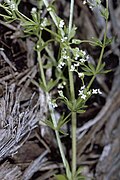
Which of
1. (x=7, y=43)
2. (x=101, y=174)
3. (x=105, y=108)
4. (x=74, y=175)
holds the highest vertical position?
(x=7, y=43)

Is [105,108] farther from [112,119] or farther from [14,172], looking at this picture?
[14,172]

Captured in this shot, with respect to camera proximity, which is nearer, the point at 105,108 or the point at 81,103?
the point at 81,103

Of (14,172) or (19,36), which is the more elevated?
(19,36)

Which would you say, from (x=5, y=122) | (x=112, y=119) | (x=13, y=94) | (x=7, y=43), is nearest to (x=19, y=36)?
(x=7, y=43)

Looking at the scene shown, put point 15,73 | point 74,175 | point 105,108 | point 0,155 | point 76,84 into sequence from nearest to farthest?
point 0,155, point 74,175, point 15,73, point 76,84, point 105,108

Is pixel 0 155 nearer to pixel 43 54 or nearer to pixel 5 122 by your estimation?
pixel 5 122

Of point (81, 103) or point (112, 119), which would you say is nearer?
point (81, 103)

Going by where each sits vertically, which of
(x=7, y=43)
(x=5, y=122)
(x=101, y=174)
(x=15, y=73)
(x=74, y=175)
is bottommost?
(x=101, y=174)

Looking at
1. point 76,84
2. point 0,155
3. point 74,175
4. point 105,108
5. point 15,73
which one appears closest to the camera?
point 0,155

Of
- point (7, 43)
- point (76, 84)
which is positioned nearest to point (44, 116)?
point (76, 84)
